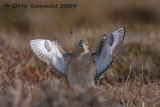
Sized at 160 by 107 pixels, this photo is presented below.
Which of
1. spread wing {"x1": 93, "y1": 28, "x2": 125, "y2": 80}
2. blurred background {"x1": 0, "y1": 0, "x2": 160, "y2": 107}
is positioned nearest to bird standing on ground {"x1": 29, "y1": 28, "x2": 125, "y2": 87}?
spread wing {"x1": 93, "y1": 28, "x2": 125, "y2": 80}

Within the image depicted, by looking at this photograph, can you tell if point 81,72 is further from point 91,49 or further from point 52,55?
point 91,49

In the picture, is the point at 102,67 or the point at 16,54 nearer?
the point at 102,67

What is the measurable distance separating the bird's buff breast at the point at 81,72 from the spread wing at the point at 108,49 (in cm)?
11

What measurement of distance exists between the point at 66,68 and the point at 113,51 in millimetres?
647

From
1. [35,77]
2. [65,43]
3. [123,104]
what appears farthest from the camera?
[65,43]

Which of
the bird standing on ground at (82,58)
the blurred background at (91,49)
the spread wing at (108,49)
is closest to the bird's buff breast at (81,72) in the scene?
the bird standing on ground at (82,58)

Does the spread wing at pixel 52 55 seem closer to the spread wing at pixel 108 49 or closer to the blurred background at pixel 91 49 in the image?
the blurred background at pixel 91 49

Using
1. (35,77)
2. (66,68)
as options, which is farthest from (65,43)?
(66,68)

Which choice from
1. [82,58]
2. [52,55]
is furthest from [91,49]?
[82,58]

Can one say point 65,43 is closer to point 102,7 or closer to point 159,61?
point 159,61

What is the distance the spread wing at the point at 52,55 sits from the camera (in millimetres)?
6004

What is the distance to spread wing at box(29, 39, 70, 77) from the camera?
600 centimetres

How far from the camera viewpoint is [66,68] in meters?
5.99

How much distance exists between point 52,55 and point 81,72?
0.50 metres
